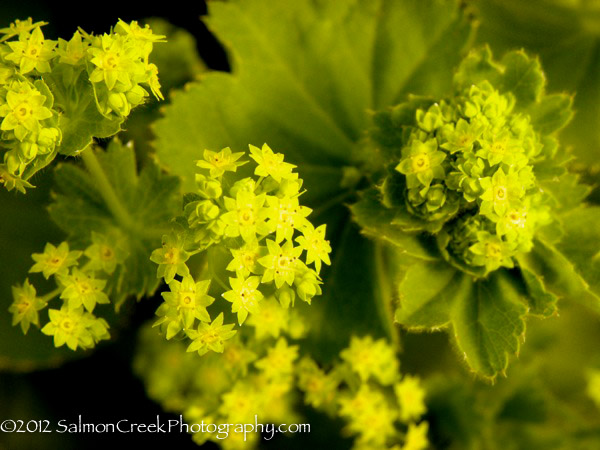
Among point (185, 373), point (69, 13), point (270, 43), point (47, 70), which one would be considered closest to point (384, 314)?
point (185, 373)

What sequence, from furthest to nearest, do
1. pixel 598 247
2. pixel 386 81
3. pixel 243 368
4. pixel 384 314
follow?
pixel 386 81
pixel 384 314
pixel 243 368
pixel 598 247

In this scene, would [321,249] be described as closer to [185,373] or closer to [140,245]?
[140,245]

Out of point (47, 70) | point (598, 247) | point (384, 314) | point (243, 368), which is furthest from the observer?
point (384, 314)

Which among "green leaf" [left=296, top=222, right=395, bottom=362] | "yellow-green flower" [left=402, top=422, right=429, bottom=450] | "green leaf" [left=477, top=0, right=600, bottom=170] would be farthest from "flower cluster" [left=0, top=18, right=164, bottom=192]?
"green leaf" [left=477, top=0, right=600, bottom=170]

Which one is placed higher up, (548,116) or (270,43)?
(548,116)

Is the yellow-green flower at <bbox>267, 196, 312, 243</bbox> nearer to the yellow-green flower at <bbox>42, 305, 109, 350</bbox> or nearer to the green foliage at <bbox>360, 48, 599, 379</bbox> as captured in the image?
the green foliage at <bbox>360, 48, 599, 379</bbox>

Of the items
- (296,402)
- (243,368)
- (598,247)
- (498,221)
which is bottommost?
(296,402)

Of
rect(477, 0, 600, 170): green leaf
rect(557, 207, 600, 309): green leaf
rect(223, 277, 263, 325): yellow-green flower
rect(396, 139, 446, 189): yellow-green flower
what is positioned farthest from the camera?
rect(477, 0, 600, 170): green leaf

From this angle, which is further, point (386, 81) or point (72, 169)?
point (386, 81)

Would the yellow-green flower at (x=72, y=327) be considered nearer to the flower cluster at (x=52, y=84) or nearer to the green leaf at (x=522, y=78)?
the flower cluster at (x=52, y=84)
